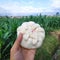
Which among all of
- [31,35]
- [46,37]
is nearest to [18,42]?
[31,35]

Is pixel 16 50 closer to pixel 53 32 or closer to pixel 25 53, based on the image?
pixel 25 53

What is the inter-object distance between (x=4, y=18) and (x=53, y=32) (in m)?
0.39

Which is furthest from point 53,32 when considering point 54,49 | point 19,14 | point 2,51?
point 2,51

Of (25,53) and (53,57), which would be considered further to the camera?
(53,57)

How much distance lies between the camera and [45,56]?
161cm

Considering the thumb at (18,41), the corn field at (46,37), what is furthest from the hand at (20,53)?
the corn field at (46,37)

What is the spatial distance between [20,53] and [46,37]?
551 millimetres

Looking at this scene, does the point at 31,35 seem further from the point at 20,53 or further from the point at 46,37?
the point at 46,37

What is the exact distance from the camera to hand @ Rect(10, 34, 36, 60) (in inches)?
40.2

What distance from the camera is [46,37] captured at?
5.14 feet

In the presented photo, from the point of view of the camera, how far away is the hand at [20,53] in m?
1.02

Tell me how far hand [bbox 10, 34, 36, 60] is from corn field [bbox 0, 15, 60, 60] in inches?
18.6

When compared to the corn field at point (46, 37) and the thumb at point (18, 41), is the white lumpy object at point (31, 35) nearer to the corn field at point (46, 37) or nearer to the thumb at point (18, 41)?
the thumb at point (18, 41)

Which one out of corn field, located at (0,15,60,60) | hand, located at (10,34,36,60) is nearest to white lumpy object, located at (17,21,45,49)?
hand, located at (10,34,36,60)
